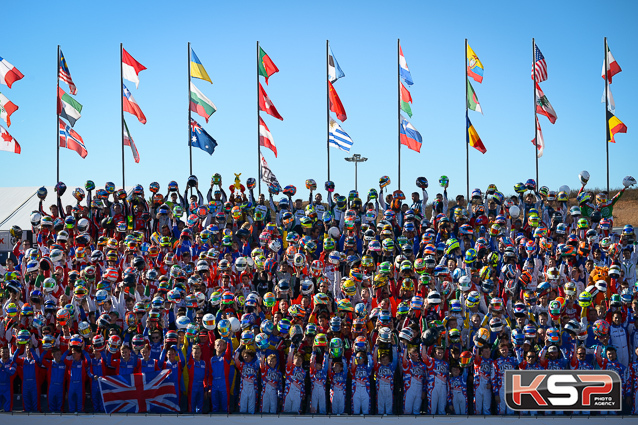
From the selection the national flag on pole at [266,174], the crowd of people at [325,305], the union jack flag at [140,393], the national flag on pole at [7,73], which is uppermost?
the national flag on pole at [7,73]

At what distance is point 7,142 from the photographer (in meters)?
19.1

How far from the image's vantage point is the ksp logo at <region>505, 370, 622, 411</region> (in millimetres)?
10398

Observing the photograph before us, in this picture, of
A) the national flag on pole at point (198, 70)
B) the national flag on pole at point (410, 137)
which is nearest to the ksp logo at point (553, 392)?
the national flag on pole at point (410, 137)

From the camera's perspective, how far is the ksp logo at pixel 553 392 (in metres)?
10.4

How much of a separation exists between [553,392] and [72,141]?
14958 mm

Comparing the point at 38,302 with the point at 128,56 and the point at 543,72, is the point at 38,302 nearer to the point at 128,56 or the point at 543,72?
the point at 128,56

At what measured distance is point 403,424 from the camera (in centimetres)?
995

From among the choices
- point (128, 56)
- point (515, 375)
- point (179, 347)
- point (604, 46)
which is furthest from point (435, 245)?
point (128, 56)

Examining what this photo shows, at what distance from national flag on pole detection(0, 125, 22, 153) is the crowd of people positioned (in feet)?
12.8

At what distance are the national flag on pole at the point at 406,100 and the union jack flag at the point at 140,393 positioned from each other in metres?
11.4

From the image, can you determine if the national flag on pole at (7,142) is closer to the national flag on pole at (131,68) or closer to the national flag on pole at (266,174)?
the national flag on pole at (131,68)

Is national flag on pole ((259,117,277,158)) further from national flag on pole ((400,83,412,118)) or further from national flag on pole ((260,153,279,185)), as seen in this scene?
national flag on pole ((400,83,412,118))

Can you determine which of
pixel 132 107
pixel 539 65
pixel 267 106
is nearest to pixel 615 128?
pixel 539 65

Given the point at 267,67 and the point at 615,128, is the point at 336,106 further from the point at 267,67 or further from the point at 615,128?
the point at 615,128
